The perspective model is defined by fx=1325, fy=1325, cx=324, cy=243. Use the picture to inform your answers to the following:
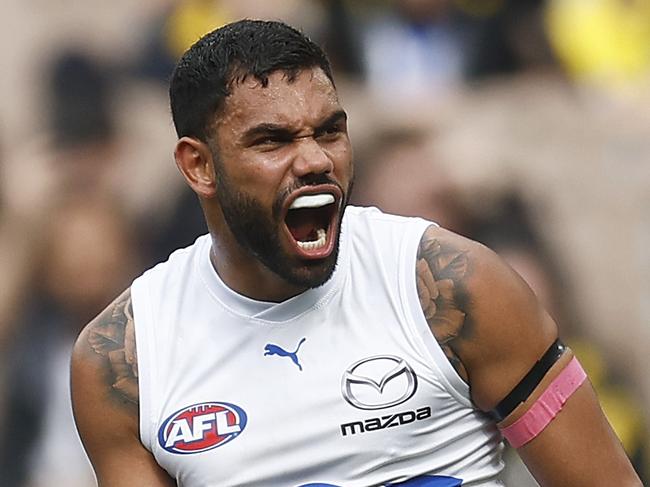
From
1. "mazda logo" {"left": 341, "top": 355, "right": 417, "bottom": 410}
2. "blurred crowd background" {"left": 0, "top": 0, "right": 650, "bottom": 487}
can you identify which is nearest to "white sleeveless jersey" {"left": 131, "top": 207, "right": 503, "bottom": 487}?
"mazda logo" {"left": 341, "top": 355, "right": 417, "bottom": 410}

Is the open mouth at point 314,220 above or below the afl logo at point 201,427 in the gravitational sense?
above

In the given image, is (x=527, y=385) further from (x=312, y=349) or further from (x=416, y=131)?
(x=416, y=131)

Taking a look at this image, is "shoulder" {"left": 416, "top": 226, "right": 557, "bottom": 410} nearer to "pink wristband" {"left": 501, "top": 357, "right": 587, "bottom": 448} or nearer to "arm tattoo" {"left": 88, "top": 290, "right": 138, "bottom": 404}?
"pink wristband" {"left": 501, "top": 357, "right": 587, "bottom": 448}

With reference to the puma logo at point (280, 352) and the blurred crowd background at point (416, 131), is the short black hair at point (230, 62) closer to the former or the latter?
the puma logo at point (280, 352)

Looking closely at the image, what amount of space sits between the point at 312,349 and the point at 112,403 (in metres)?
0.48

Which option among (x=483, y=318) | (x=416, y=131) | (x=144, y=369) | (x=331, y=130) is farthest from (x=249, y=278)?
(x=416, y=131)

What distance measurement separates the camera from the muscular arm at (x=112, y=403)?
3.04 m

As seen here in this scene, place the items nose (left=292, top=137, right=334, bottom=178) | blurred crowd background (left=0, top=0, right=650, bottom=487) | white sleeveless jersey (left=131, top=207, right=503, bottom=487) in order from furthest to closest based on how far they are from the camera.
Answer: blurred crowd background (left=0, top=0, right=650, bottom=487) → white sleeveless jersey (left=131, top=207, right=503, bottom=487) → nose (left=292, top=137, right=334, bottom=178)

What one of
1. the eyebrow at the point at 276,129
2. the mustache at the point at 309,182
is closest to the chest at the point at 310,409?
the mustache at the point at 309,182

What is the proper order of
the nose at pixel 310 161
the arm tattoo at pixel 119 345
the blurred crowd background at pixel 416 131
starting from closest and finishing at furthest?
the nose at pixel 310 161
the arm tattoo at pixel 119 345
the blurred crowd background at pixel 416 131

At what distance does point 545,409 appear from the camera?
9.57ft

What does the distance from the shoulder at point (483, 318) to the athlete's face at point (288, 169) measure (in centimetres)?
25

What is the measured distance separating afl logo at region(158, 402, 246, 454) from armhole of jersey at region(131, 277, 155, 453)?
42 mm

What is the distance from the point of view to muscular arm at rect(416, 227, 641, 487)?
287 cm
